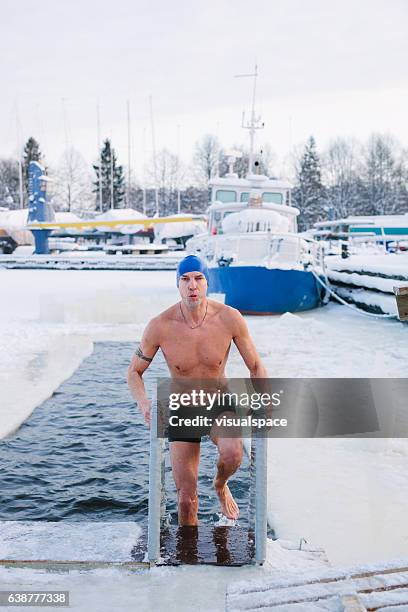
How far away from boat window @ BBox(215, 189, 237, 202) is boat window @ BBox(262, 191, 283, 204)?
116 cm

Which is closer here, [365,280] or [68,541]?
[68,541]

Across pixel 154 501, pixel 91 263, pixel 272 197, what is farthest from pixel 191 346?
pixel 91 263

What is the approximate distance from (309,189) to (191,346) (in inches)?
2738

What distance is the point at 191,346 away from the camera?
11.8ft

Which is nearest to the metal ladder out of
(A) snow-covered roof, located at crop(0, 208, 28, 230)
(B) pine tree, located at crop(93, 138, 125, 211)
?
(A) snow-covered roof, located at crop(0, 208, 28, 230)

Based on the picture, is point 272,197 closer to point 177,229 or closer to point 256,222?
point 256,222

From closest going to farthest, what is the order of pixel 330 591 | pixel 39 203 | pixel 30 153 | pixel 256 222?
pixel 330 591, pixel 256 222, pixel 39 203, pixel 30 153

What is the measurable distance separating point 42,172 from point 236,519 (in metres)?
Result: 41.6

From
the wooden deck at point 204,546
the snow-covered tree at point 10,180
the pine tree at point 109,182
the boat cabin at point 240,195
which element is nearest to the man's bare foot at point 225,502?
the wooden deck at point 204,546

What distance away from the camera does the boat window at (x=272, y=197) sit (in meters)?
23.6

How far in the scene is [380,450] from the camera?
5301 millimetres

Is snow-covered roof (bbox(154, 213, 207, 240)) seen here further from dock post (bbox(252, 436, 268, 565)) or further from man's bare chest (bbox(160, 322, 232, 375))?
dock post (bbox(252, 436, 268, 565))

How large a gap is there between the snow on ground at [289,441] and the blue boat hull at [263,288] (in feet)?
2.27

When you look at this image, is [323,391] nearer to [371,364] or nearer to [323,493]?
[371,364]
